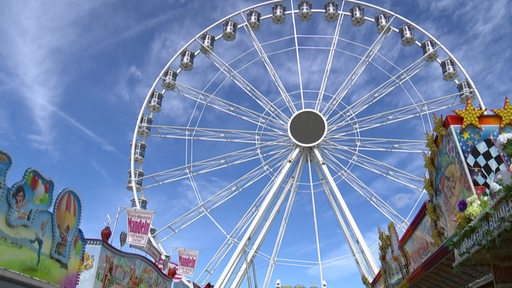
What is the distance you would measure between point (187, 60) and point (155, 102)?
8.55ft

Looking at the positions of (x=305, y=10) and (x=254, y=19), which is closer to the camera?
(x=254, y=19)

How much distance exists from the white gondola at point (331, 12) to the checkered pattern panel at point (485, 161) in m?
17.5

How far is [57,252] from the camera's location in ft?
35.2

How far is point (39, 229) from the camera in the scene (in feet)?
32.7

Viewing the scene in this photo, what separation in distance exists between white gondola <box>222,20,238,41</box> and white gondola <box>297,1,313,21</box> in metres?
3.34

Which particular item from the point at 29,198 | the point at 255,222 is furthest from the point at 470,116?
the point at 255,222

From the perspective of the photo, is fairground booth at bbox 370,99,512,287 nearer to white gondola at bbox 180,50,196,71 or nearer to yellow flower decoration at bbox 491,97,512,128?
yellow flower decoration at bbox 491,97,512,128

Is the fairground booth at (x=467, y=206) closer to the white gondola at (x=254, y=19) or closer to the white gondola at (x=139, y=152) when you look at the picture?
the white gondola at (x=139, y=152)

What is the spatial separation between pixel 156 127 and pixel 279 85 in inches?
237

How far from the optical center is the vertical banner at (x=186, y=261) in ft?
67.6

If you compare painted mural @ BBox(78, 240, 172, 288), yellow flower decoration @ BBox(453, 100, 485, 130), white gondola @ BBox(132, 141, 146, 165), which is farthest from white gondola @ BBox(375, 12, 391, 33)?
yellow flower decoration @ BBox(453, 100, 485, 130)

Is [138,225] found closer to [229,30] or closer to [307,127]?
[307,127]

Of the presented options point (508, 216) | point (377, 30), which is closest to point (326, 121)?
point (377, 30)

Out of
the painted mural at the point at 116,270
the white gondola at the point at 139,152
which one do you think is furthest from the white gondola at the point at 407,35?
the painted mural at the point at 116,270
